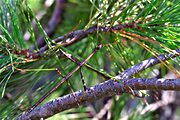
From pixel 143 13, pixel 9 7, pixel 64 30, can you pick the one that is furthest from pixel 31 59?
pixel 64 30

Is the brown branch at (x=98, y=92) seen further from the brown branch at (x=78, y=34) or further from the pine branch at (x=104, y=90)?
the brown branch at (x=78, y=34)

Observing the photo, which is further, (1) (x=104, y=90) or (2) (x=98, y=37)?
(2) (x=98, y=37)

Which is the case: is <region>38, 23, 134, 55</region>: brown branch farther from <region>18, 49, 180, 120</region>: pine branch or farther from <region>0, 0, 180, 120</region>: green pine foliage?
<region>18, 49, 180, 120</region>: pine branch

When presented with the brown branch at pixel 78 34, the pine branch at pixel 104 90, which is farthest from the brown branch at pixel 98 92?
the brown branch at pixel 78 34

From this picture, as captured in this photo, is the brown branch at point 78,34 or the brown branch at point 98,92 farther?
the brown branch at point 78,34

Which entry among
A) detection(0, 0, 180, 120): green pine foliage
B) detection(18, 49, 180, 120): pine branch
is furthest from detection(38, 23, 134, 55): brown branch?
detection(18, 49, 180, 120): pine branch

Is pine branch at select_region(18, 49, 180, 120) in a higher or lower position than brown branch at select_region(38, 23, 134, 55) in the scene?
lower

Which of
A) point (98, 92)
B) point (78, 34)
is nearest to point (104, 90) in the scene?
point (98, 92)

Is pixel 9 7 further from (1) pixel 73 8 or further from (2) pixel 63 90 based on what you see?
(1) pixel 73 8

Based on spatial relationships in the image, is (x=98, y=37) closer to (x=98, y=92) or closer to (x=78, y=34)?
(x=78, y=34)
